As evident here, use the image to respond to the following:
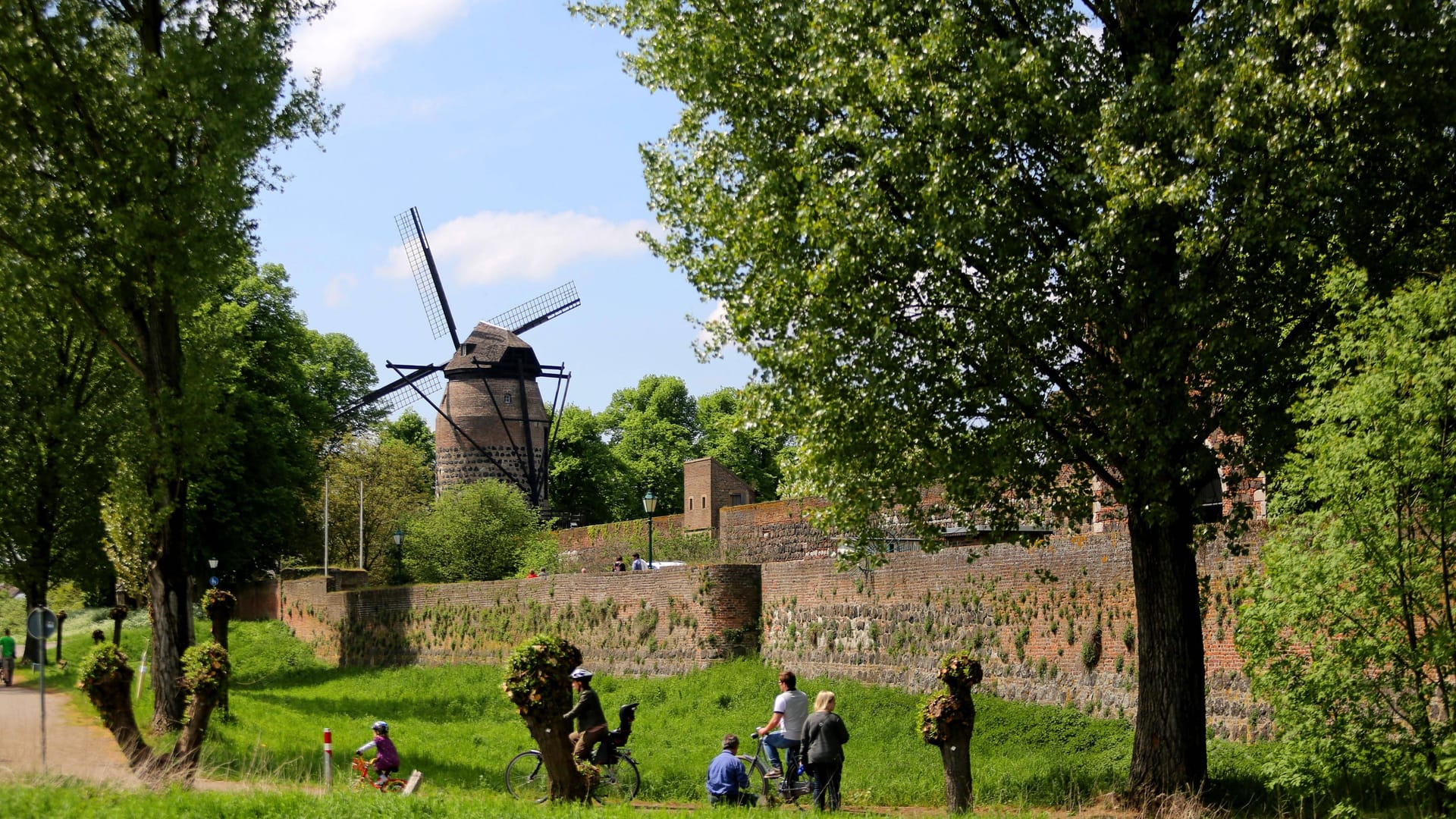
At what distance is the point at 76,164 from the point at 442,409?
1520 inches

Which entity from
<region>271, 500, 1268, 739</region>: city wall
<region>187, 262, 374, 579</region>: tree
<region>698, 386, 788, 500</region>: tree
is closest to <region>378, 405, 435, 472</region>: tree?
<region>698, 386, 788, 500</region>: tree

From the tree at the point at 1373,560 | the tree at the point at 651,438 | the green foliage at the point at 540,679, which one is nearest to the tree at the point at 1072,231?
the tree at the point at 1373,560

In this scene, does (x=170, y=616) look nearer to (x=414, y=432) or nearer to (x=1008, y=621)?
(x=1008, y=621)

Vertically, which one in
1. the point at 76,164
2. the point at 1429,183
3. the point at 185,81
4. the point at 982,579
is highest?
the point at 185,81

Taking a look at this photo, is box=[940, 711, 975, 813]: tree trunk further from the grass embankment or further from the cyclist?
the cyclist

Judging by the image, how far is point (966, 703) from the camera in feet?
41.2

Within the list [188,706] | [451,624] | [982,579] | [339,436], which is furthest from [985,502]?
[339,436]

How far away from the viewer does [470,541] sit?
143ft

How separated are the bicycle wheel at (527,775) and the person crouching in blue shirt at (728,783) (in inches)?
103

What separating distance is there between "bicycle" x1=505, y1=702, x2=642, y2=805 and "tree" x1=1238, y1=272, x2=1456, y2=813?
6773mm

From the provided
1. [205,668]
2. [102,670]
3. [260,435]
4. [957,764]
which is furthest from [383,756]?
[260,435]

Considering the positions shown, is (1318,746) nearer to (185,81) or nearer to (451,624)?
(185,81)

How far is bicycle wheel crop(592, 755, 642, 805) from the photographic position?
46.2 feet

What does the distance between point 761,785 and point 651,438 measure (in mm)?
62414
